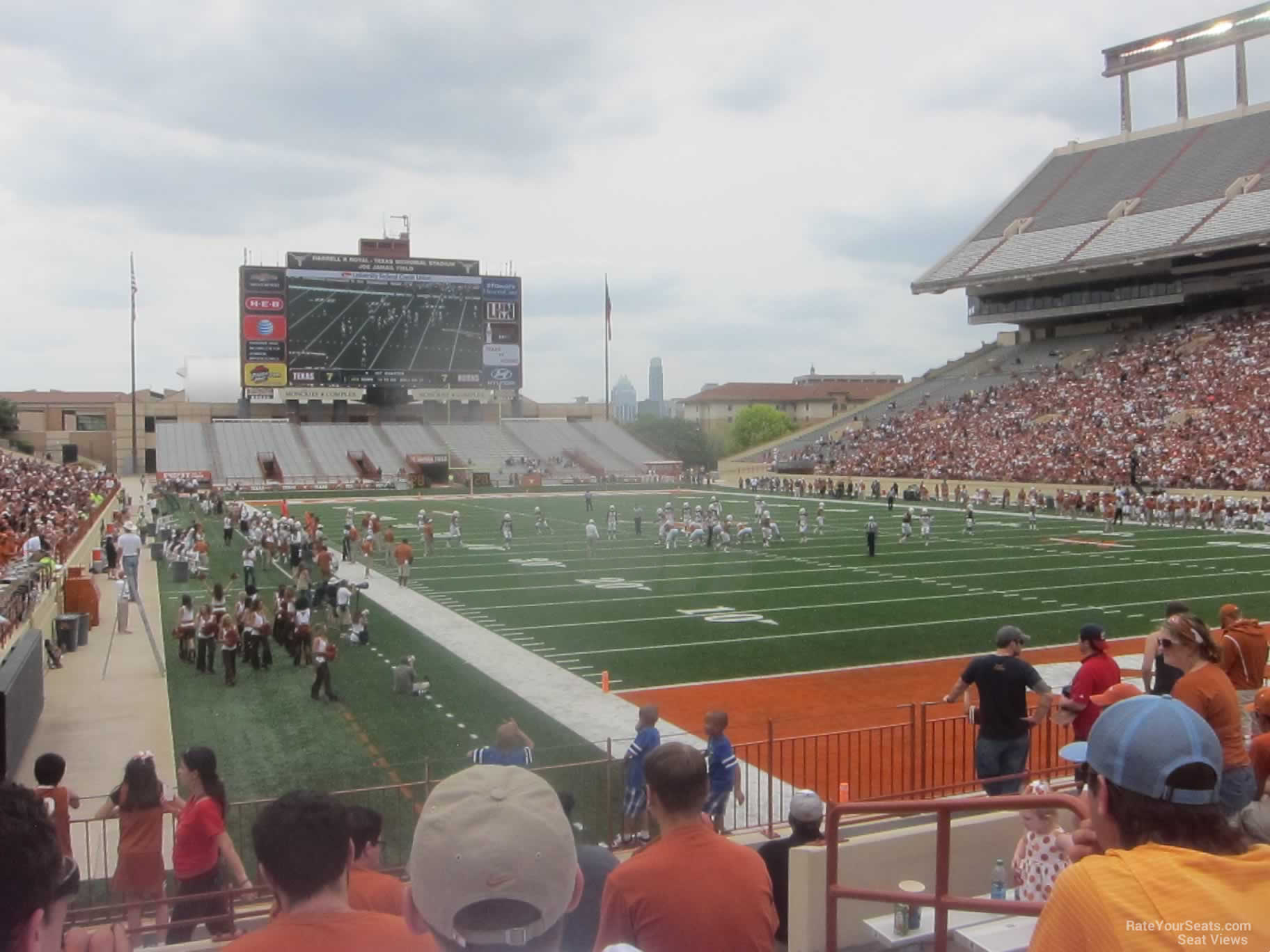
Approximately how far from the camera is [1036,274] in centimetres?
5481

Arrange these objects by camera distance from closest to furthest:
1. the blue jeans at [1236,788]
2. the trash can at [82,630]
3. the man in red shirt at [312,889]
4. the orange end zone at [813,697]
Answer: the man in red shirt at [312,889] < the blue jeans at [1236,788] < the orange end zone at [813,697] < the trash can at [82,630]

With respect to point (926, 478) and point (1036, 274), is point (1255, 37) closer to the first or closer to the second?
point (1036, 274)

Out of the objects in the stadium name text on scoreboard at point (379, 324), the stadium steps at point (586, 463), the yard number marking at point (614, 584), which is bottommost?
the yard number marking at point (614, 584)

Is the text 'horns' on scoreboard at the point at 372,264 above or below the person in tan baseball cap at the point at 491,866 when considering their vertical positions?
above

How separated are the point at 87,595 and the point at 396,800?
11.7 m

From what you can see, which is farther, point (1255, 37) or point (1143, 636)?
point (1255, 37)

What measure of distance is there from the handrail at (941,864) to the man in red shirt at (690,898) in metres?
0.68

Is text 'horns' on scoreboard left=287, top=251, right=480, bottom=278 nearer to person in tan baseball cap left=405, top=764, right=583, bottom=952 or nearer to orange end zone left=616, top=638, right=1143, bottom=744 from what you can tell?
orange end zone left=616, top=638, right=1143, bottom=744

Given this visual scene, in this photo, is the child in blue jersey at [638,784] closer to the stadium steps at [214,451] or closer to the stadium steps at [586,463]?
the stadium steps at [586,463]

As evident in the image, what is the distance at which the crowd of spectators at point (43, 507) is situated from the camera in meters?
19.0

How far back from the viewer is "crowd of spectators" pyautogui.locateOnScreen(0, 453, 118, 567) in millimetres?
18984

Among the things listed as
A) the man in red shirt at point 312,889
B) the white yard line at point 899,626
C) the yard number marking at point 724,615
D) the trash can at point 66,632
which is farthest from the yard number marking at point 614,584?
the man in red shirt at point 312,889

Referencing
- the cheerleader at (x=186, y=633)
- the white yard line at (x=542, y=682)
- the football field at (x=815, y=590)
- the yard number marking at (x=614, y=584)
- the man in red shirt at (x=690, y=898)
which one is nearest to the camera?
the man in red shirt at (x=690, y=898)

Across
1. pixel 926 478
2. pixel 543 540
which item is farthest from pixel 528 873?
pixel 926 478
